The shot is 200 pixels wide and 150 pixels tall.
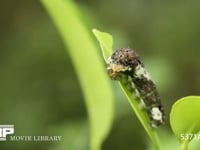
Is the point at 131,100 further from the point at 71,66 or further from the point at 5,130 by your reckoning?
the point at 5,130

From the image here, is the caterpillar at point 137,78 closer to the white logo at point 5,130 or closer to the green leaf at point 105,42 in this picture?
the green leaf at point 105,42

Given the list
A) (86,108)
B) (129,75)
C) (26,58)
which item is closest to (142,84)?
(129,75)

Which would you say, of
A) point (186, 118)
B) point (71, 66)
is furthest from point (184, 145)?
point (71, 66)

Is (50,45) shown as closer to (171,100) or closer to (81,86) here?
(81,86)

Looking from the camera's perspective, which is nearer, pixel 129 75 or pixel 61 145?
pixel 129 75

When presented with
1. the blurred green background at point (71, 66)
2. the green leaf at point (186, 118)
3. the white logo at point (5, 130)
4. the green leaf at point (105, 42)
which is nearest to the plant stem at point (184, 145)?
the green leaf at point (186, 118)

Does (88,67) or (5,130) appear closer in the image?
(88,67)

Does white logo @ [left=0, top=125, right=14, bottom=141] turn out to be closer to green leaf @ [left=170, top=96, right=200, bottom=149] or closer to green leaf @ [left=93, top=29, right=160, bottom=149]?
green leaf @ [left=93, top=29, right=160, bottom=149]
